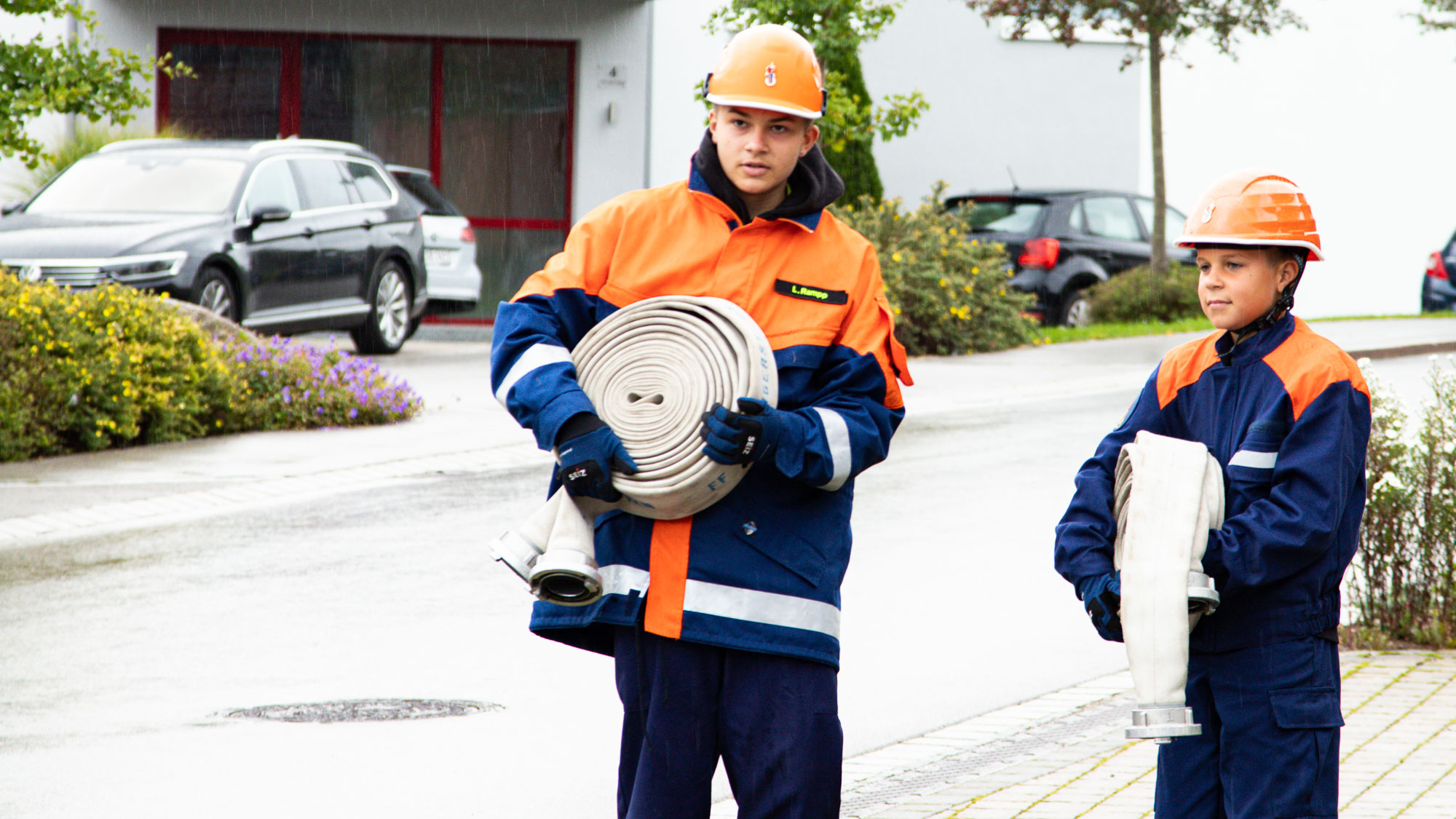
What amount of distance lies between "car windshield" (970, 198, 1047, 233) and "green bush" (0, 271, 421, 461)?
32.7 ft

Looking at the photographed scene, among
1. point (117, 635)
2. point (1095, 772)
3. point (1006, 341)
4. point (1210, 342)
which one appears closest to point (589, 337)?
point (1210, 342)

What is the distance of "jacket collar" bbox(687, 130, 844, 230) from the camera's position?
3344mm

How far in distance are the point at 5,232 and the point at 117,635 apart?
8679mm

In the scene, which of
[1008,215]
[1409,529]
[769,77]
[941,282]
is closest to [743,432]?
[769,77]

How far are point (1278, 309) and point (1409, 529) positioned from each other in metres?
3.75

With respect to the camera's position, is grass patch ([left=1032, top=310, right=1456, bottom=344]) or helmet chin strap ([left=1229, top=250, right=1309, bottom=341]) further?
grass patch ([left=1032, top=310, right=1456, bottom=344])

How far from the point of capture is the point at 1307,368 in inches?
127

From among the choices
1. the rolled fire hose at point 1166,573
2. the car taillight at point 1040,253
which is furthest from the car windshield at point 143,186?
the rolled fire hose at point 1166,573

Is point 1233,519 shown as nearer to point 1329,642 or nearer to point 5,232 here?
point 1329,642

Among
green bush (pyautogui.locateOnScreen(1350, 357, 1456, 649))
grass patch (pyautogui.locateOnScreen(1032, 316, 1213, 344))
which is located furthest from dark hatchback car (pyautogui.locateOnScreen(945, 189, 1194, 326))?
green bush (pyautogui.locateOnScreen(1350, 357, 1456, 649))

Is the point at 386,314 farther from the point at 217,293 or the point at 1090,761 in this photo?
the point at 1090,761

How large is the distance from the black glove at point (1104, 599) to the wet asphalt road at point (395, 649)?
6.86ft

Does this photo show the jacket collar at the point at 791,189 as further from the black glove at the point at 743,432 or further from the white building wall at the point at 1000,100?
the white building wall at the point at 1000,100

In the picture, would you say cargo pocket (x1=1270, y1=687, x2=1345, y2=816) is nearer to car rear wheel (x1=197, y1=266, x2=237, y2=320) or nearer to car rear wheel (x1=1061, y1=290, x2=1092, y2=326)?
car rear wheel (x1=197, y1=266, x2=237, y2=320)
